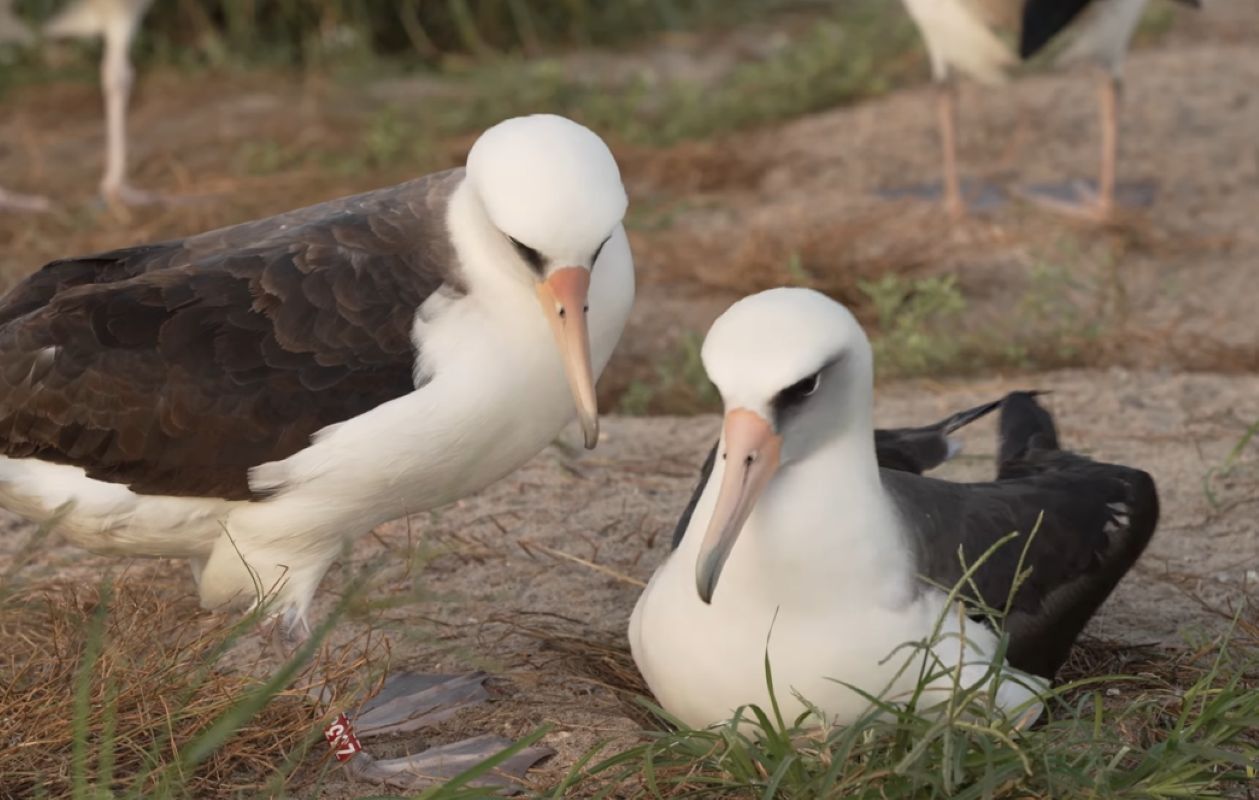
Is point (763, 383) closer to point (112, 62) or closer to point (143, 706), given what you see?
point (143, 706)

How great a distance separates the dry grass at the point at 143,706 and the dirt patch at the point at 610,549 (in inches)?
5.8

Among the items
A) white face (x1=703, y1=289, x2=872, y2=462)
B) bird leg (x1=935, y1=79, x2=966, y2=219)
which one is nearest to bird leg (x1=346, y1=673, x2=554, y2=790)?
white face (x1=703, y1=289, x2=872, y2=462)

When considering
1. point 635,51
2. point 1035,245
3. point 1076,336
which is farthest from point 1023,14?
point 635,51

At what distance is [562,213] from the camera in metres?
3.08

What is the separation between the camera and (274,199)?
7.45 meters

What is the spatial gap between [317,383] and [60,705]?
720 millimetres

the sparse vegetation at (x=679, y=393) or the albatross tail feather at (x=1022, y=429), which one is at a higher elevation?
the albatross tail feather at (x=1022, y=429)

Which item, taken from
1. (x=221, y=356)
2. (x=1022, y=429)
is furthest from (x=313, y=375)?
(x=1022, y=429)

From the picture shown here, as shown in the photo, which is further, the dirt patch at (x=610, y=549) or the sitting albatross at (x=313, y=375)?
the dirt patch at (x=610, y=549)

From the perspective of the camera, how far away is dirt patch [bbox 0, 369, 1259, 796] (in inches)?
136

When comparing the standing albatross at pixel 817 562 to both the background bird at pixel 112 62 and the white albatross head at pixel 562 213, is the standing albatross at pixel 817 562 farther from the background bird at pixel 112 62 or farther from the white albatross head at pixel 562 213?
the background bird at pixel 112 62

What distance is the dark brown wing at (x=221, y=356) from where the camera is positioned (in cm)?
329

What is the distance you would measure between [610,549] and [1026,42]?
3.35 meters

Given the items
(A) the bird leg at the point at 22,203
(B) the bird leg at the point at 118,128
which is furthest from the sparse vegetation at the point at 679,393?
(A) the bird leg at the point at 22,203
